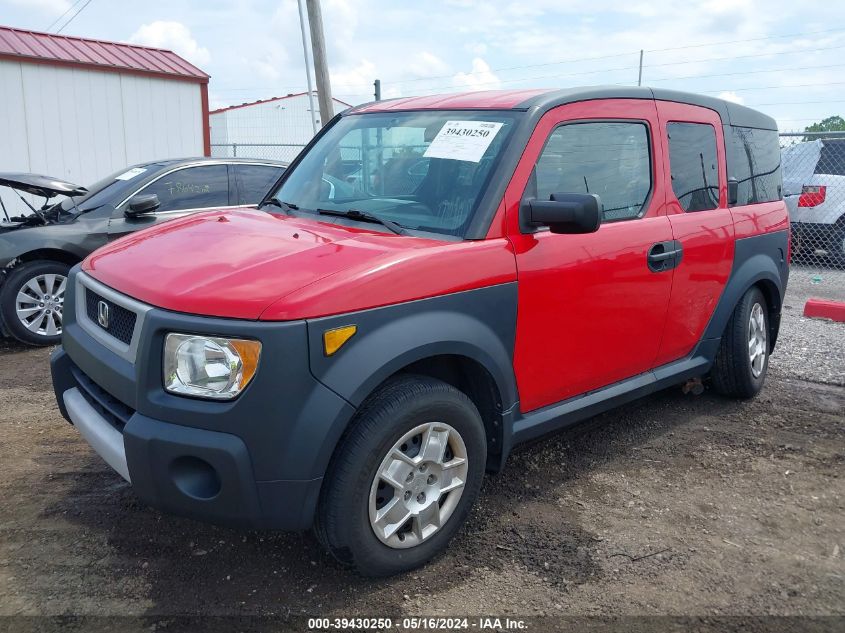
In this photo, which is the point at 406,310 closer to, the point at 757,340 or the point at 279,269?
the point at 279,269

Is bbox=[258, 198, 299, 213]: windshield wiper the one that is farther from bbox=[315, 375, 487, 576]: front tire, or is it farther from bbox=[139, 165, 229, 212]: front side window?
bbox=[139, 165, 229, 212]: front side window

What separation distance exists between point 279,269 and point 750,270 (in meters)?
3.22

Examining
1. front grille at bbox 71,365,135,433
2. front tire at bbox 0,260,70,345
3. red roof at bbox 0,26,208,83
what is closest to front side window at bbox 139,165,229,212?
front tire at bbox 0,260,70,345

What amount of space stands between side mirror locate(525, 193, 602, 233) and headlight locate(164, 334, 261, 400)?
1346 mm

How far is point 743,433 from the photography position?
4.53 metres

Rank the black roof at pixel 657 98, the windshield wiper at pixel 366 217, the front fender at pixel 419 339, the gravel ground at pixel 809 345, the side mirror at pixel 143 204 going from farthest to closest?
the side mirror at pixel 143 204 → the gravel ground at pixel 809 345 → the black roof at pixel 657 98 → the windshield wiper at pixel 366 217 → the front fender at pixel 419 339

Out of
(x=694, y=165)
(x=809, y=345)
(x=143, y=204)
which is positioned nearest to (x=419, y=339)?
A: (x=694, y=165)

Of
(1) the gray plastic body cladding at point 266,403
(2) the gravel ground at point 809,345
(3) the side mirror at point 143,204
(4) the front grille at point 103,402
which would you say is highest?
(3) the side mirror at point 143,204

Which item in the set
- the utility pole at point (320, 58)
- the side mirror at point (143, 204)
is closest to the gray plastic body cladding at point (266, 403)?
the side mirror at point (143, 204)

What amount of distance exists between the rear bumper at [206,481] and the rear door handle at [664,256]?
6.96 ft

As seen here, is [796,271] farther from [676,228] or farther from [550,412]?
[550,412]

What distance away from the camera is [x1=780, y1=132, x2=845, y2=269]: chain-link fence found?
10.9 meters

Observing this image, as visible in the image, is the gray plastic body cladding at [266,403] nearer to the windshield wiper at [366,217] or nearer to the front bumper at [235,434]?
the front bumper at [235,434]

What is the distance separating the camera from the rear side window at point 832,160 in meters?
11.2
